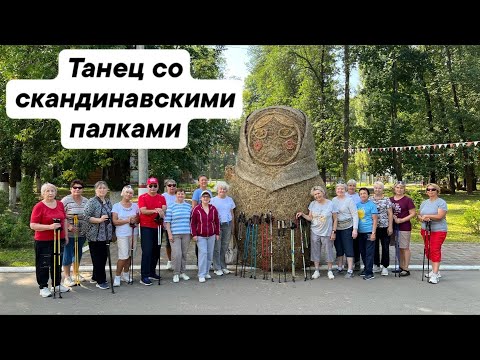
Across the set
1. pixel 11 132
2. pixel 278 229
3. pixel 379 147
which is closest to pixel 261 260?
pixel 278 229

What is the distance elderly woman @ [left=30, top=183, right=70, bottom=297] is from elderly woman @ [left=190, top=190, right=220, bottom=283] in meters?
2.19

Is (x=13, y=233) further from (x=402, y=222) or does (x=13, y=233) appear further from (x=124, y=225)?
(x=402, y=222)

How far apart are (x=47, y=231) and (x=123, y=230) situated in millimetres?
1234

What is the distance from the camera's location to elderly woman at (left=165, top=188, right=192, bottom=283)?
7.93m

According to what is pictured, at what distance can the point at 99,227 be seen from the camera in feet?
24.6

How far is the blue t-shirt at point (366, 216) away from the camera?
8.24 metres

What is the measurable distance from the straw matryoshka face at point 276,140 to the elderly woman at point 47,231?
3.74 m

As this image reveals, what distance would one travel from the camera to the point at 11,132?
1494cm

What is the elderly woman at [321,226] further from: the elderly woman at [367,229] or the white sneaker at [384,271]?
the white sneaker at [384,271]

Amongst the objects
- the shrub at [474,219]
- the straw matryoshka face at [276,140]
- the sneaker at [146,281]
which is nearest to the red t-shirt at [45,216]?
the sneaker at [146,281]

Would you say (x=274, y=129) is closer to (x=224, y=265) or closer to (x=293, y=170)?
(x=293, y=170)

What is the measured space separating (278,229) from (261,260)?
2.44 ft

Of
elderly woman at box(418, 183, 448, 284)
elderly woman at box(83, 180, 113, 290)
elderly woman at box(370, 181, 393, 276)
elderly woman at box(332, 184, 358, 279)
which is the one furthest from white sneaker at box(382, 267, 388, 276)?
elderly woman at box(83, 180, 113, 290)

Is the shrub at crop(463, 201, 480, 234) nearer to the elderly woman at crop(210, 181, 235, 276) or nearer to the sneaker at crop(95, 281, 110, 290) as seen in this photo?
the elderly woman at crop(210, 181, 235, 276)
